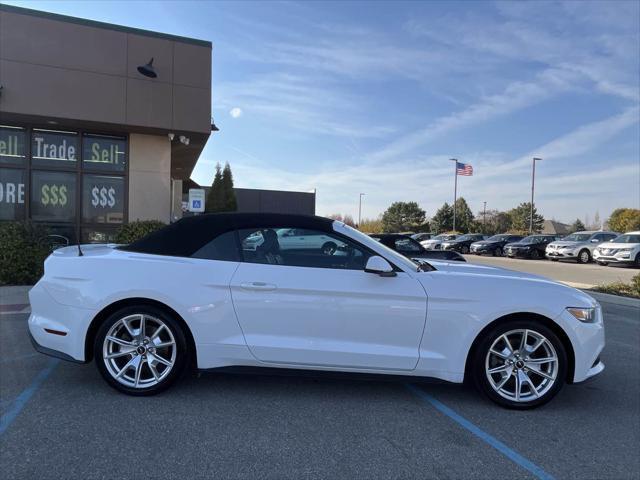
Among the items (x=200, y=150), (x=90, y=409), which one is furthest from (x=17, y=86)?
(x=90, y=409)

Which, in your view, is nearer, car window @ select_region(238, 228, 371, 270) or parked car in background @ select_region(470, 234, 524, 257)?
car window @ select_region(238, 228, 371, 270)

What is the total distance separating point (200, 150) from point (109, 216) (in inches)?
156

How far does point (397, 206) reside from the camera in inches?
3105

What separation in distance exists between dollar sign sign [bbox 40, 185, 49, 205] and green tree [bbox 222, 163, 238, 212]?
101 ft

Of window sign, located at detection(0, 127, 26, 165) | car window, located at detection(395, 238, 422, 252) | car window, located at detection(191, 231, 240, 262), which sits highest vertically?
window sign, located at detection(0, 127, 26, 165)

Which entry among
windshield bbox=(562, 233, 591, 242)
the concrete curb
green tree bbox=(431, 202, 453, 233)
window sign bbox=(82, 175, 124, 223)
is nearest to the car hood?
windshield bbox=(562, 233, 591, 242)

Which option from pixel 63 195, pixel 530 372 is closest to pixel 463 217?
pixel 63 195

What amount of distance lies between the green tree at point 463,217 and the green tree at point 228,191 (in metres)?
36.6

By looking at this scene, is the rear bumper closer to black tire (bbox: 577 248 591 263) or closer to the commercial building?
the commercial building

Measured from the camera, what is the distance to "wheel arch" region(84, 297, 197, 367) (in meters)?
3.78

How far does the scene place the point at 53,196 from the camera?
1084cm

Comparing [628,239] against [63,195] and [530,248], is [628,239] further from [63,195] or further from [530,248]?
[63,195]

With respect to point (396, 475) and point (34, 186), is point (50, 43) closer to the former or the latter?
point (34, 186)

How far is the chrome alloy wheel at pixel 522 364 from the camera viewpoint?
12.2 ft
